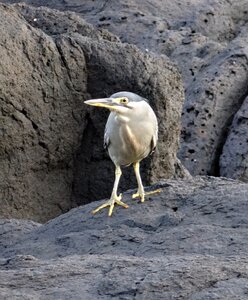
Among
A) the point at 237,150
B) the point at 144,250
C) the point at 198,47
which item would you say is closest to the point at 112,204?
the point at 144,250

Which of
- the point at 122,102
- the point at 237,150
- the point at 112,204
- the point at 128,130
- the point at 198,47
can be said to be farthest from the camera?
the point at 198,47

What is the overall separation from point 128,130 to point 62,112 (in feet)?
5.57

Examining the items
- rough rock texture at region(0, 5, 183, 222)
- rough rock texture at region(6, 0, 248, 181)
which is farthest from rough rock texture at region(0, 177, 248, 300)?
rough rock texture at region(6, 0, 248, 181)

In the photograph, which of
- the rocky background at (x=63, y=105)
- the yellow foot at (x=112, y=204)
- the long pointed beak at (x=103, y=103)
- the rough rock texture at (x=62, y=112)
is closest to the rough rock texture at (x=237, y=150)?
the rocky background at (x=63, y=105)

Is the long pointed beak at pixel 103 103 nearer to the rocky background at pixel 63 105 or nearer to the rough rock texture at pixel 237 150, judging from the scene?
the rocky background at pixel 63 105

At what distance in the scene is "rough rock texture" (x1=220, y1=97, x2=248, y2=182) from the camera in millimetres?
8805

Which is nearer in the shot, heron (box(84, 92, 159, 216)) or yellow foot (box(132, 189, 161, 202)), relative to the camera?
heron (box(84, 92, 159, 216))

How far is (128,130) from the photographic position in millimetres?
5684

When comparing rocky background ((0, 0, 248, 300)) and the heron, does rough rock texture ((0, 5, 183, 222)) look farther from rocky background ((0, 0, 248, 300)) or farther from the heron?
the heron

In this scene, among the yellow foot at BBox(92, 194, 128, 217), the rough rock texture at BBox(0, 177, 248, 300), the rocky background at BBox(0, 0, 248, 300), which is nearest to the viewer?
the rough rock texture at BBox(0, 177, 248, 300)

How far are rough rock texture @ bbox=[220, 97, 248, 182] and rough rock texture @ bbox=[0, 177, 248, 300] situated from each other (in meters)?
2.64

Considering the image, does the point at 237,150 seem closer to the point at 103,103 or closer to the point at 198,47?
the point at 198,47

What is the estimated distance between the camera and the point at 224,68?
9297mm

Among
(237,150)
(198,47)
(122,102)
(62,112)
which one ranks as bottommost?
(237,150)
